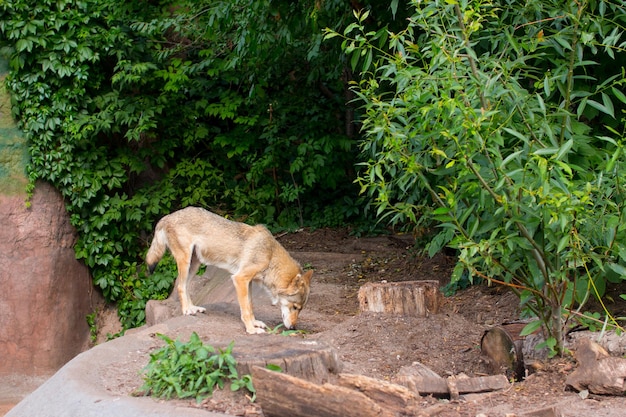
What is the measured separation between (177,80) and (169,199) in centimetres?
227

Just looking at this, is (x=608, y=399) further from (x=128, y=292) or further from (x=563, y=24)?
(x=128, y=292)

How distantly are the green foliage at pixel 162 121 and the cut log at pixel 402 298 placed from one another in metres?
4.61

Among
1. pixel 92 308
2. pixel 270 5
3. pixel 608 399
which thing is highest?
pixel 270 5

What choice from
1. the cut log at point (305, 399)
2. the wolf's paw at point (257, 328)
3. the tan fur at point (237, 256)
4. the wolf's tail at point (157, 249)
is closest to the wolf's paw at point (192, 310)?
the tan fur at point (237, 256)

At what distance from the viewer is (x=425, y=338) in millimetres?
7484

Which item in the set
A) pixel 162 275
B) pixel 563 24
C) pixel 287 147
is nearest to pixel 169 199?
pixel 162 275

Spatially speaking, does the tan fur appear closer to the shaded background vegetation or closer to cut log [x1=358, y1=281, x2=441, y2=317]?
cut log [x1=358, y1=281, x2=441, y2=317]

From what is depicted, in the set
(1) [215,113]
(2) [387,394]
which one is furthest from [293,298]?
(1) [215,113]

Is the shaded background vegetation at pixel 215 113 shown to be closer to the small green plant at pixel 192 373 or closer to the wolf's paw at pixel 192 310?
the small green plant at pixel 192 373

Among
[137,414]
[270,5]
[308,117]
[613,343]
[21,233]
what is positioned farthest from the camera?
[308,117]

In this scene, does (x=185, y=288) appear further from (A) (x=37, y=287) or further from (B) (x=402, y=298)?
(A) (x=37, y=287)

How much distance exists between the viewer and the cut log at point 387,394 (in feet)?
17.4

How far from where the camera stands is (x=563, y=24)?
24.2 ft

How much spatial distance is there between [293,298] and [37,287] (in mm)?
6302
